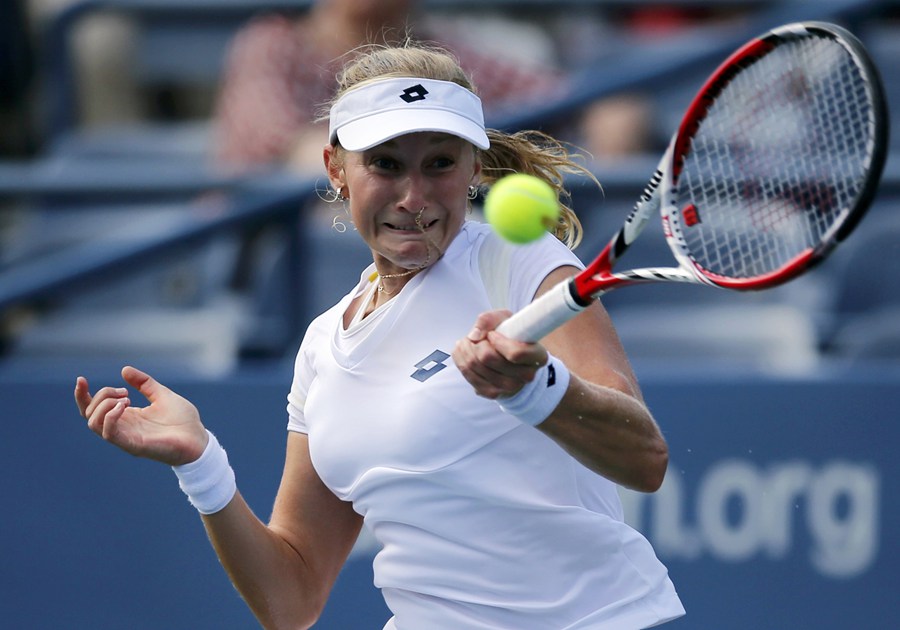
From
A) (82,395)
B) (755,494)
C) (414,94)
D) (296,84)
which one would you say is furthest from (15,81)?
(414,94)

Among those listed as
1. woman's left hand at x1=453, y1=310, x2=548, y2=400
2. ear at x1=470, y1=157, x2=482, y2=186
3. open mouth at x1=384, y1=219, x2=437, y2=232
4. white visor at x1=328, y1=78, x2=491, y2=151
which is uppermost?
white visor at x1=328, y1=78, x2=491, y2=151

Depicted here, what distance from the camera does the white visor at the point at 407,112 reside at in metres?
2.11

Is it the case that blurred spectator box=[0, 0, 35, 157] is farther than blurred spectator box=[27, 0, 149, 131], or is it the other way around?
blurred spectator box=[27, 0, 149, 131]

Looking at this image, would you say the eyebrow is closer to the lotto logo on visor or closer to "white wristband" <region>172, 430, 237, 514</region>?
the lotto logo on visor

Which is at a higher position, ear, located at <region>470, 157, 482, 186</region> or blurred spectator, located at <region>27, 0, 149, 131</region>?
blurred spectator, located at <region>27, 0, 149, 131</region>

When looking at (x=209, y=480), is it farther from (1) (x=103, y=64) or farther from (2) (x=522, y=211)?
(1) (x=103, y=64)

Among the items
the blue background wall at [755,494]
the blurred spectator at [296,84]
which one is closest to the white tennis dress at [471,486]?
the blue background wall at [755,494]

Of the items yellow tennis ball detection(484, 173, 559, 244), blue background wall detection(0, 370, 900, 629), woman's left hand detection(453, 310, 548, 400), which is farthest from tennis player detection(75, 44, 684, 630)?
blue background wall detection(0, 370, 900, 629)

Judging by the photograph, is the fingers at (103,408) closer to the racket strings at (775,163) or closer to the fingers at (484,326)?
the fingers at (484,326)

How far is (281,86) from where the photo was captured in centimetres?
471

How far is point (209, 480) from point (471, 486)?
1.48ft

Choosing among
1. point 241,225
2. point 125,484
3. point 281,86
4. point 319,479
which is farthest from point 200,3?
point 319,479

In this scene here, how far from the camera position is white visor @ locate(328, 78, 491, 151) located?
2.11 metres

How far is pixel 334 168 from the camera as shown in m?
2.33
